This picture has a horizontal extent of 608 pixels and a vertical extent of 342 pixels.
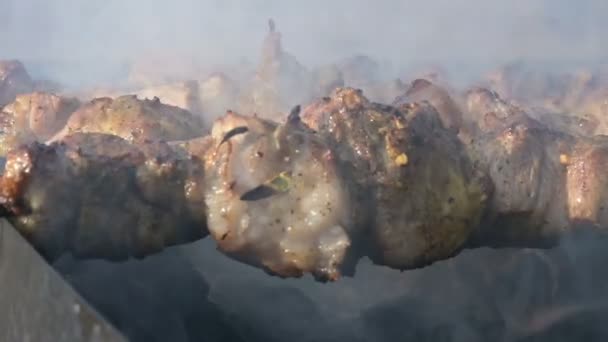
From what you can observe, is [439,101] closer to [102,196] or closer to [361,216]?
[361,216]

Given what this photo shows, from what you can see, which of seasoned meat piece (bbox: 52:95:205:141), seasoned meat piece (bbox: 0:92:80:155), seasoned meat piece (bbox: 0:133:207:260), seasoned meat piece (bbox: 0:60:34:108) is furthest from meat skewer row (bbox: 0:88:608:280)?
seasoned meat piece (bbox: 0:60:34:108)

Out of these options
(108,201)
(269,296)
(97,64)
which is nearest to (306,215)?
(269,296)

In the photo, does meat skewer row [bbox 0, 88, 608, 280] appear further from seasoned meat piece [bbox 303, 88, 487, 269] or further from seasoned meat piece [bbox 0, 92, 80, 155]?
seasoned meat piece [bbox 0, 92, 80, 155]

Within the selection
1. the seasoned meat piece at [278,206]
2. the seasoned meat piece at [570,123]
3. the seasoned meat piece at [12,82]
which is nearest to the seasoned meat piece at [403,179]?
the seasoned meat piece at [278,206]

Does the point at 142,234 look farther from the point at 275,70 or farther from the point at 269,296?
the point at 275,70

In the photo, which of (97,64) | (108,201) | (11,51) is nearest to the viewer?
(108,201)

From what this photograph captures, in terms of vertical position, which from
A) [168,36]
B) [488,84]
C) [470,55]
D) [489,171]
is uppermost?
[489,171]
